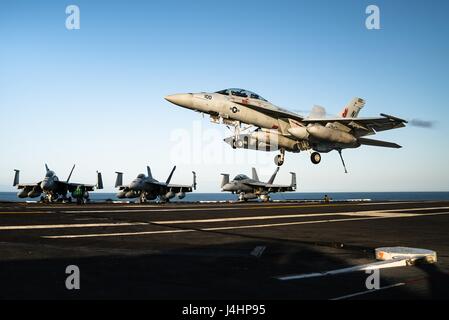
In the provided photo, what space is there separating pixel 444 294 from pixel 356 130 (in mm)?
31801

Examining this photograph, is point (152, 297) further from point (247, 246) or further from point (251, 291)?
point (247, 246)

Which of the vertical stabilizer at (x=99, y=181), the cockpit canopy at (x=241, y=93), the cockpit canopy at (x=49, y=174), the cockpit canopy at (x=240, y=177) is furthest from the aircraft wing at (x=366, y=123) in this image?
the vertical stabilizer at (x=99, y=181)

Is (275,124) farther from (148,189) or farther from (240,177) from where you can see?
(240,177)

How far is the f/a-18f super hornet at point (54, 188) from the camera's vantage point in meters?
51.9

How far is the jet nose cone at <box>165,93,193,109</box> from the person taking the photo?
103 ft

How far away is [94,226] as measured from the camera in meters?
14.8

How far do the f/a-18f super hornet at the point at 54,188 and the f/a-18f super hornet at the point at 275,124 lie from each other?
840 inches

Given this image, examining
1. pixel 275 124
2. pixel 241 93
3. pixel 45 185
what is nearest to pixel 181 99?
pixel 241 93

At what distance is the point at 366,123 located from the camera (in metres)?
35.0

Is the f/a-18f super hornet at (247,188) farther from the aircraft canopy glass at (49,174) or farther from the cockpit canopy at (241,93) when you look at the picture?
the cockpit canopy at (241,93)


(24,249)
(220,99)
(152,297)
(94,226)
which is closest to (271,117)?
(220,99)

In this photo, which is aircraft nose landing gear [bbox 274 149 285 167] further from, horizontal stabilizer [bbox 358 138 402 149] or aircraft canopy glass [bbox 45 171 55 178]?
aircraft canopy glass [bbox 45 171 55 178]
